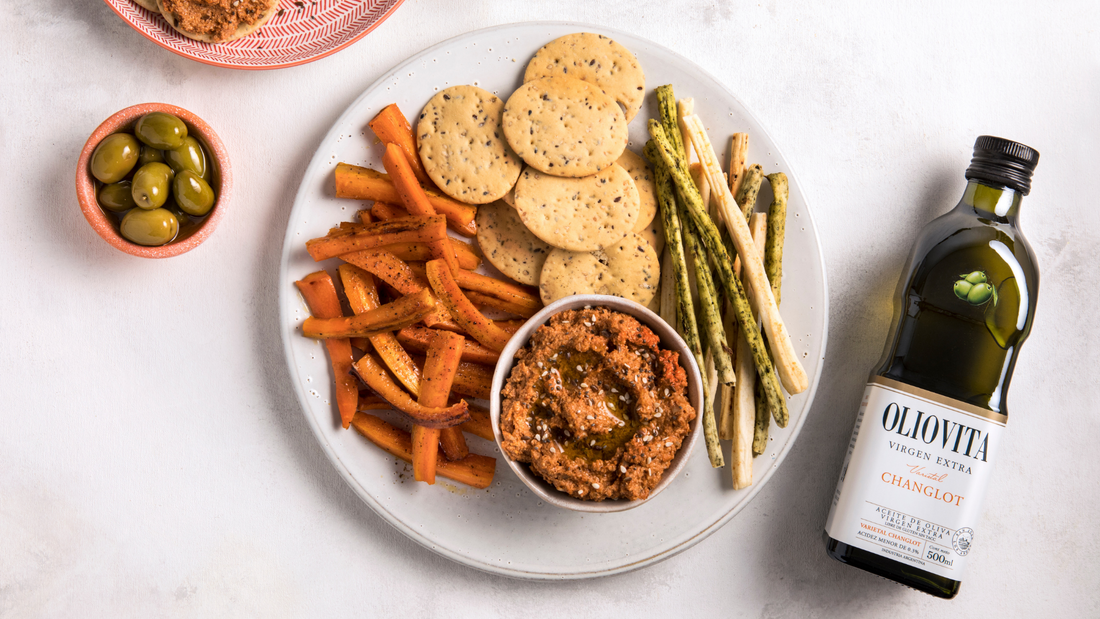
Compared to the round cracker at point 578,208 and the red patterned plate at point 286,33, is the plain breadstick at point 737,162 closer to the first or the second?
the round cracker at point 578,208

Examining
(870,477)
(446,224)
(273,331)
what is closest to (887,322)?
(870,477)

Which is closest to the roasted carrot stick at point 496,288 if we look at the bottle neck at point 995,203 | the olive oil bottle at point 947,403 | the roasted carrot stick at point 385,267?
the roasted carrot stick at point 385,267

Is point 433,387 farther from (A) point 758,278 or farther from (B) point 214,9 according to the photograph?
(B) point 214,9

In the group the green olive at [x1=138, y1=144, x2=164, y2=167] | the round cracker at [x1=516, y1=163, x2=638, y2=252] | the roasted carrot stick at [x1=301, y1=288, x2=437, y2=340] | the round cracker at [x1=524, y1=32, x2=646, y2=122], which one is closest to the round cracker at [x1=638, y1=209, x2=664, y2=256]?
the round cracker at [x1=516, y1=163, x2=638, y2=252]

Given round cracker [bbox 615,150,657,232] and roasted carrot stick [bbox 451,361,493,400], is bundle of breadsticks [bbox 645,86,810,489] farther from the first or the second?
roasted carrot stick [bbox 451,361,493,400]

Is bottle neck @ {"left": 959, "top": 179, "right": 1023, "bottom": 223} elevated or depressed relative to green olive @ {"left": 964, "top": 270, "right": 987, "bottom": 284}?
elevated

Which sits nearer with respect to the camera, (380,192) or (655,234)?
(380,192)

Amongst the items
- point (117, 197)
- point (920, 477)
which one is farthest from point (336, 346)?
point (920, 477)
